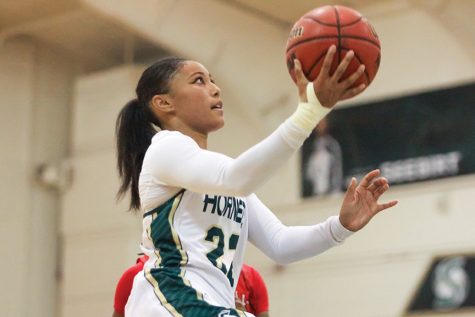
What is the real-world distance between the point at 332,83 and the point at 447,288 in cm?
748

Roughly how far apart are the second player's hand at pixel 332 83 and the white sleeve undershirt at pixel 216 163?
13cm

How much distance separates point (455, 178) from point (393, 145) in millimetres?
812

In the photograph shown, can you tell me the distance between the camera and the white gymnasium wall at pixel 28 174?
41.4 feet

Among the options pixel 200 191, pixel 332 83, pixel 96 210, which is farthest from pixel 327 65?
pixel 96 210

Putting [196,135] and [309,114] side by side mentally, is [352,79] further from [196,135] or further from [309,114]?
[196,135]

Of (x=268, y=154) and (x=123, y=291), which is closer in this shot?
(x=268, y=154)

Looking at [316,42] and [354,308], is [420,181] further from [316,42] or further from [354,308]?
[316,42]

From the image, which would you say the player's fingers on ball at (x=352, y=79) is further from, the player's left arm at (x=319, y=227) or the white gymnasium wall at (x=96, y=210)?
the white gymnasium wall at (x=96, y=210)

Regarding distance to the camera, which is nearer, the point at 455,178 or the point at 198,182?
the point at 198,182

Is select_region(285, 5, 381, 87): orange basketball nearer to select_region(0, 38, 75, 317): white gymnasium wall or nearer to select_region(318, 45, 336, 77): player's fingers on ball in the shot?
select_region(318, 45, 336, 77): player's fingers on ball

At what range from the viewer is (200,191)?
3434 millimetres

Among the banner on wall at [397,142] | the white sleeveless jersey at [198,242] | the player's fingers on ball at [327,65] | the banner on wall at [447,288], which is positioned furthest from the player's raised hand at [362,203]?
the banner on wall at [397,142]

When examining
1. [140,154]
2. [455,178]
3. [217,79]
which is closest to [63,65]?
[217,79]

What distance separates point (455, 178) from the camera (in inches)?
412
